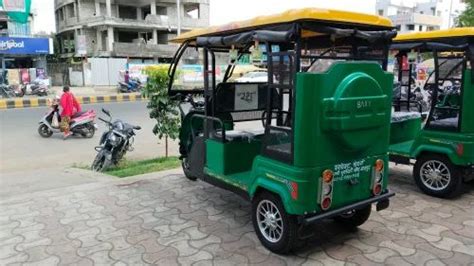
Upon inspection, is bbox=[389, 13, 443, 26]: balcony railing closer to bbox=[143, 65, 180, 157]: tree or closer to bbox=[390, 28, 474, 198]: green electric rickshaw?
bbox=[143, 65, 180, 157]: tree

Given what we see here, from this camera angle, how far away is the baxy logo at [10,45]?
2450 cm

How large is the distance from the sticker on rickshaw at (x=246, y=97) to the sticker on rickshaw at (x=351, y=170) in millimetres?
2121

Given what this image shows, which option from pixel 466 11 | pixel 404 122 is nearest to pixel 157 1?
pixel 466 11

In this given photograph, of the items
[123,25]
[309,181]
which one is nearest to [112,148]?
[309,181]

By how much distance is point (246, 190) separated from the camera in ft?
13.7

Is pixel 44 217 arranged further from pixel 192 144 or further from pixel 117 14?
pixel 117 14

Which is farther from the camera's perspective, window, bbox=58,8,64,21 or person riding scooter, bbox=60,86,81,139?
window, bbox=58,8,64,21

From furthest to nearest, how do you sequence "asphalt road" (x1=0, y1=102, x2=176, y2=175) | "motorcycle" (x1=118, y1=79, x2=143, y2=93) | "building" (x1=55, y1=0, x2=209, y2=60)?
1. "building" (x1=55, y1=0, x2=209, y2=60)
2. "motorcycle" (x1=118, y1=79, x2=143, y2=93)
3. "asphalt road" (x1=0, y1=102, x2=176, y2=175)

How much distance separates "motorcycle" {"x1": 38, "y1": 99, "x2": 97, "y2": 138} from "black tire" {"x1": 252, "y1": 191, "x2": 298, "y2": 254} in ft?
26.7

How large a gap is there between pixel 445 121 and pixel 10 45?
25.7m

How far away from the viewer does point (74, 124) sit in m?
10.8

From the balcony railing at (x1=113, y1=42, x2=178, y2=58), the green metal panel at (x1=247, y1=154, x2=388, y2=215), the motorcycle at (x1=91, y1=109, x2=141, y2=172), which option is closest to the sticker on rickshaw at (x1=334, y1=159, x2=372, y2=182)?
the green metal panel at (x1=247, y1=154, x2=388, y2=215)

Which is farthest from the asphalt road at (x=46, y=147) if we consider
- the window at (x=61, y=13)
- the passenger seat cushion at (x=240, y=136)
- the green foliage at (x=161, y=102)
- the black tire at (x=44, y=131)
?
the window at (x=61, y=13)

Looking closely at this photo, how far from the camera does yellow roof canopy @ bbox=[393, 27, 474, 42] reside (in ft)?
15.8
